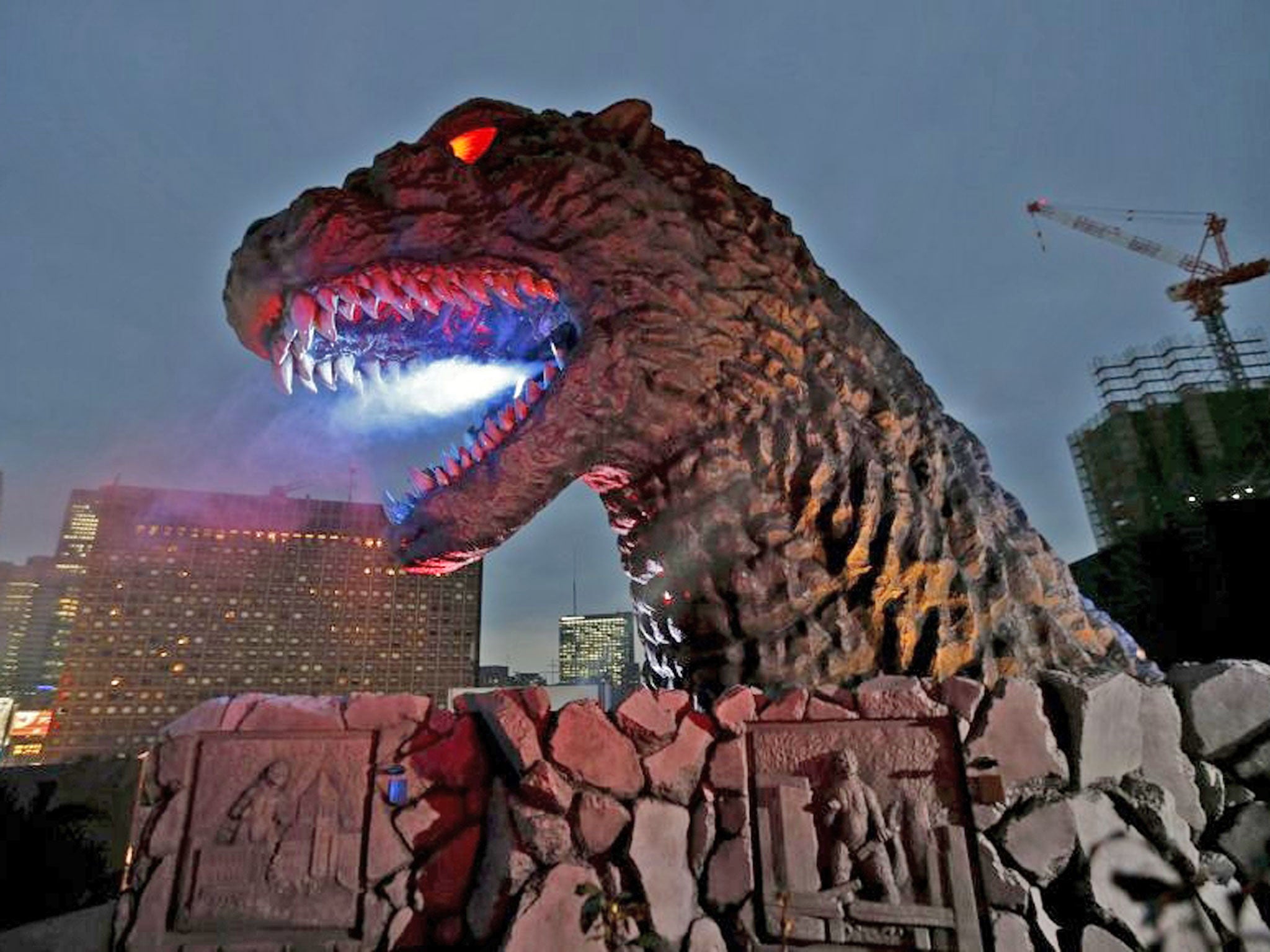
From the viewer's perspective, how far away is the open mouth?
2953 millimetres

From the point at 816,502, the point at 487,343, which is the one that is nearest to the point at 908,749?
the point at 816,502

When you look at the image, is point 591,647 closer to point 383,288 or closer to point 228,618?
point 228,618

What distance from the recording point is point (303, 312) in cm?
293

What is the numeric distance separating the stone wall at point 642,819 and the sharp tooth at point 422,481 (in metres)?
0.99

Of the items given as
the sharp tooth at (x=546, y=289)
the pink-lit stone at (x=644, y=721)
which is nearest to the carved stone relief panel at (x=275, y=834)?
the pink-lit stone at (x=644, y=721)

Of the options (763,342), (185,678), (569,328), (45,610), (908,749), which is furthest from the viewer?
(45,610)

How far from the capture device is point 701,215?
3.15 m

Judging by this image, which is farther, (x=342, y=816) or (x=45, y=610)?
(x=45, y=610)

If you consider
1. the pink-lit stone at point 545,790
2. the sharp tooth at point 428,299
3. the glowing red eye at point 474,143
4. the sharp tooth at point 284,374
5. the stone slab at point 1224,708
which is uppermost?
the glowing red eye at point 474,143

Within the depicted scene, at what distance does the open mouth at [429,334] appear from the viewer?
295cm

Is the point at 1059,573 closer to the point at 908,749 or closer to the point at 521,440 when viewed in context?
the point at 908,749

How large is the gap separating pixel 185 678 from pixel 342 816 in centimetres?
6182

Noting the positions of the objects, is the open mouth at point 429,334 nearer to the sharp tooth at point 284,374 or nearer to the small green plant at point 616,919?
the sharp tooth at point 284,374

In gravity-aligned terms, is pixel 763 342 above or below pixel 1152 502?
below
